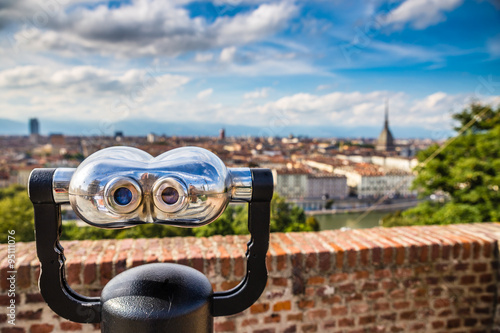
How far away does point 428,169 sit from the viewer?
31.2ft

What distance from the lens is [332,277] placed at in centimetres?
179

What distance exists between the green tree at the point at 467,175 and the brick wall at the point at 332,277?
651 centimetres

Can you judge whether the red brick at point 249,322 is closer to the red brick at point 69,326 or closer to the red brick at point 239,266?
the red brick at point 239,266

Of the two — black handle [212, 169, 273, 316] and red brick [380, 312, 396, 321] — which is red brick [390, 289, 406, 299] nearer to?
red brick [380, 312, 396, 321]

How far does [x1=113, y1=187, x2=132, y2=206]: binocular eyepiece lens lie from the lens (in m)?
0.63

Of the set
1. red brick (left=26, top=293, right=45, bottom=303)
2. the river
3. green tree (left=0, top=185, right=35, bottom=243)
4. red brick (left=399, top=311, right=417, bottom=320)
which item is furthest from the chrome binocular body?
the river

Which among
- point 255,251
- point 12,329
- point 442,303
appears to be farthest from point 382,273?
point 12,329

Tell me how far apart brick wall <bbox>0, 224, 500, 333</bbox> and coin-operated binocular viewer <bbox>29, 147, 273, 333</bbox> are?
0.92 meters

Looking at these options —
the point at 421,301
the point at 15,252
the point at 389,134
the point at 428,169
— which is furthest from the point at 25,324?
the point at 389,134

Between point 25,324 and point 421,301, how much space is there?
6.41 feet

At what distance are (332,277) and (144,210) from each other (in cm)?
139

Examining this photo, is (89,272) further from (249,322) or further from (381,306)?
(381,306)

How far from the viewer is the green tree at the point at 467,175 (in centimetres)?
806

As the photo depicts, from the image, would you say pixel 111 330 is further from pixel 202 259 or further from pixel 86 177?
pixel 202 259
